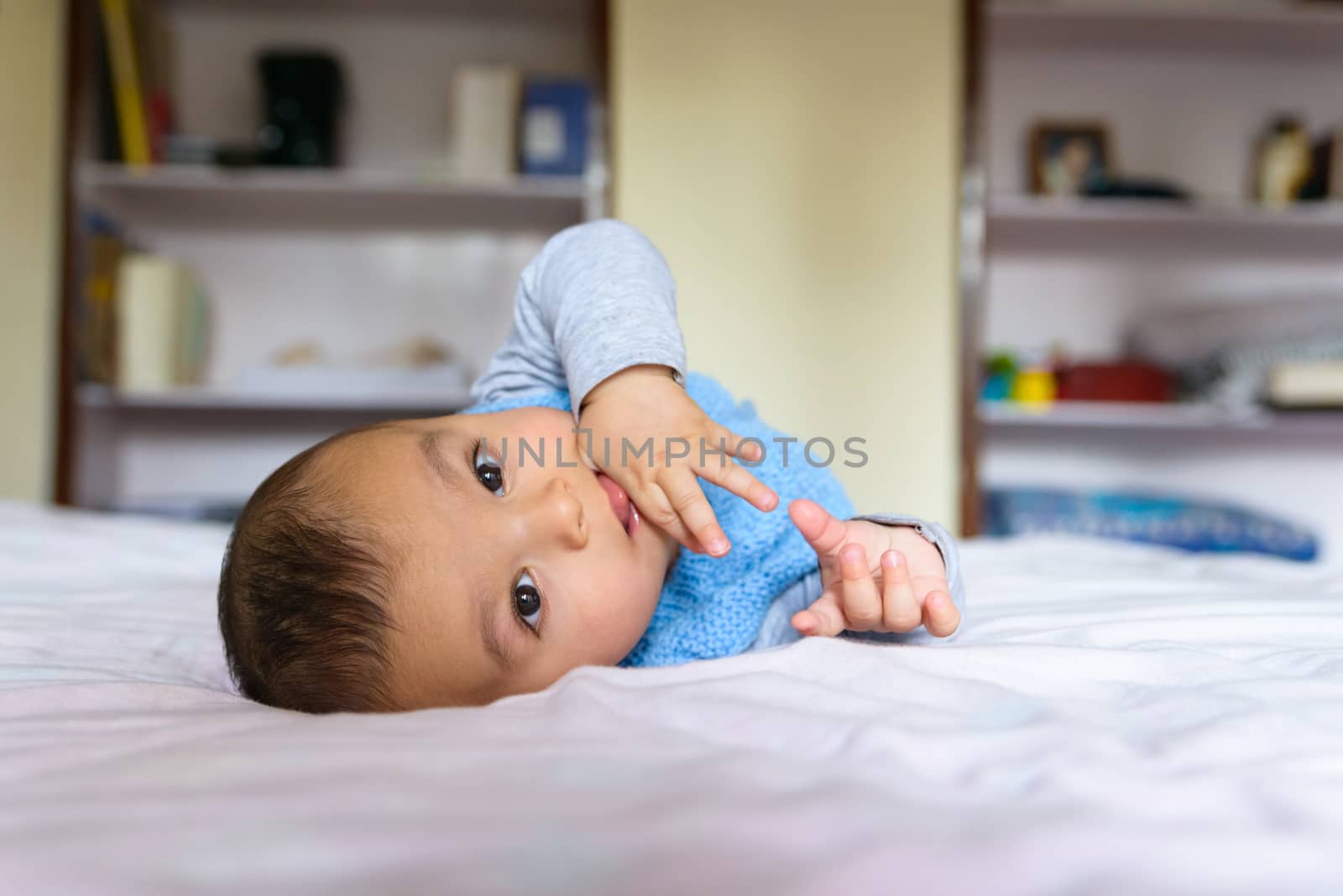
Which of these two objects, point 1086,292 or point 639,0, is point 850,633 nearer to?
point 639,0

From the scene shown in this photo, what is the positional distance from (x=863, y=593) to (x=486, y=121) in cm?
182

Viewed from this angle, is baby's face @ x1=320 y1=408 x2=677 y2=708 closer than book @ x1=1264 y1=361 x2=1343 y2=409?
Yes

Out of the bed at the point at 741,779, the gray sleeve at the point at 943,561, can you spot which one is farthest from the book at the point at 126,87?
the gray sleeve at the point at 943,561

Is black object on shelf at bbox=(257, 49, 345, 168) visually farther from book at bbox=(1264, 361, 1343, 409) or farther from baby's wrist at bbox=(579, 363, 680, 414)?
book at bbox=(1264, 361, 1343, 409)

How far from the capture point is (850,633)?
29.5 inches

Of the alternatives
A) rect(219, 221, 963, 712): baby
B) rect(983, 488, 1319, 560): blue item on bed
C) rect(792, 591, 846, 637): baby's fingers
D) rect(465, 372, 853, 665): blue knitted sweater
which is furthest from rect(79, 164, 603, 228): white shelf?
rect(792, 591, 846, 637): baby's fingers

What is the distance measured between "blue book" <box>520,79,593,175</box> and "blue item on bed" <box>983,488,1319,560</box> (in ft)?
4.03

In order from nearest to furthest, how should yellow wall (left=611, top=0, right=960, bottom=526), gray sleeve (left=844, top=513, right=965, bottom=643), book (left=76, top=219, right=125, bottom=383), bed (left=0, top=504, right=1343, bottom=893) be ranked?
bed (left=0, top=504, right=1343, bottom=893) < gray sleeve (left=844, top=513, right=965, bottom=643) < book (left=76, top=219, right=125, bottom=383) < yellow wall (left=611, top=0, right=960, bottom=526)

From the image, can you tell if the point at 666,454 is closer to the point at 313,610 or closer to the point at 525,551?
the point at 525,551

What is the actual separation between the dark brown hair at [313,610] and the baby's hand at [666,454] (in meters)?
0.17

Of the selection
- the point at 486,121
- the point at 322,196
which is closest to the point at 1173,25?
the point at 486,121

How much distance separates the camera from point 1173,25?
2205 mm

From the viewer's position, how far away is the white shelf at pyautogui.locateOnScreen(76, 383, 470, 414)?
2029mm

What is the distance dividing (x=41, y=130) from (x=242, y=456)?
0.83m
